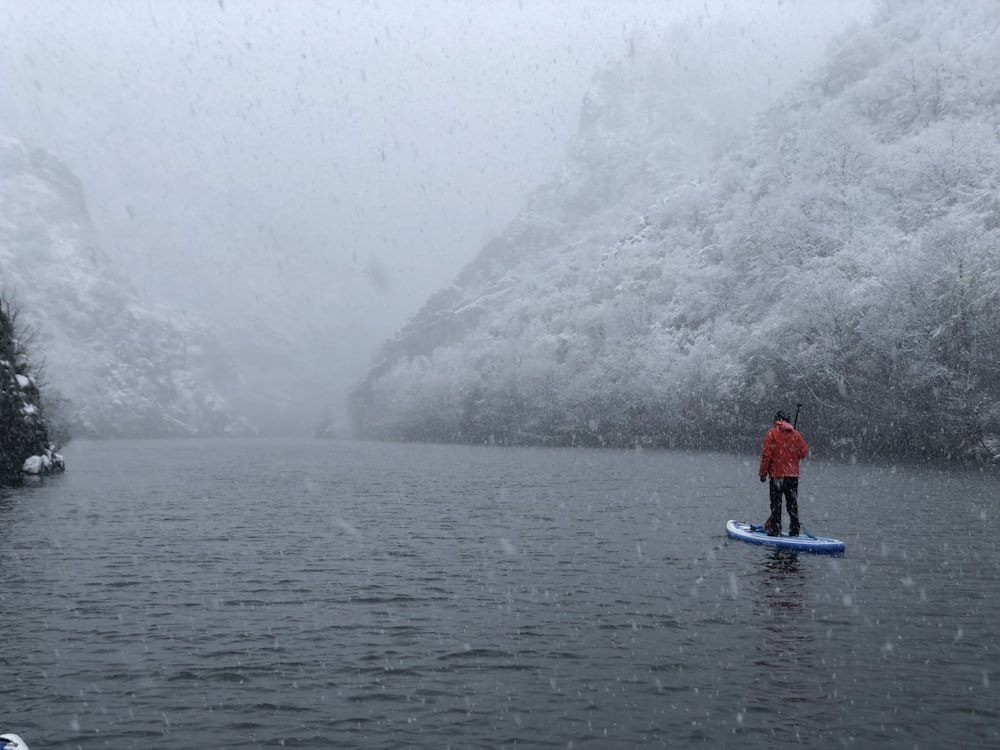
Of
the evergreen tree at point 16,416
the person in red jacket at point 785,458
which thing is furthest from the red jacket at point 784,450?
the evergreen tree at point 16,416

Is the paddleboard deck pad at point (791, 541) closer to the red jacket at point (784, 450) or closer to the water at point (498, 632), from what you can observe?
the water at point (498, 632)

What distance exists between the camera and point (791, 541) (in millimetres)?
23406

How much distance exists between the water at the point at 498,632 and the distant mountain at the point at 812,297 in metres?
32.7

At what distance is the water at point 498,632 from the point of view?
36.1 ft

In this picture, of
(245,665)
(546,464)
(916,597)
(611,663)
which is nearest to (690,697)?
(611,663)

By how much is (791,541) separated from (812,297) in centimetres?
5346

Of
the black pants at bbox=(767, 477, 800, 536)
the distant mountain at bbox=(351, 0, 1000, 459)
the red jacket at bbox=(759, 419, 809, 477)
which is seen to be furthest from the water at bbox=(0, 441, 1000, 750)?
the distant mountain at bbox=(351, 0, 1000, 459)

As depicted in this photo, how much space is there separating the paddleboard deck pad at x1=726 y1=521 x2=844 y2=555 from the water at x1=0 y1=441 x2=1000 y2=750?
583 mm

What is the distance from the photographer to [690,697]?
11891mm

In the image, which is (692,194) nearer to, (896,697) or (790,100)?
(790,100)

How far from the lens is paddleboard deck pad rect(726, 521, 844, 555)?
2278 cm

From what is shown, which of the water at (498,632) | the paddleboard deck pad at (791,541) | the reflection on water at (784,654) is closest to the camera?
the water at (498,632)

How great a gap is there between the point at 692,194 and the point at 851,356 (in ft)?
279

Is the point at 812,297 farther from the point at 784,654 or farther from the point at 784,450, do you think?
the point at 784,654
